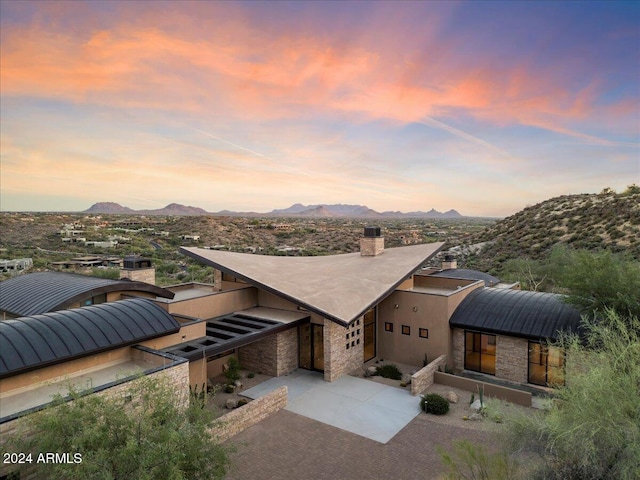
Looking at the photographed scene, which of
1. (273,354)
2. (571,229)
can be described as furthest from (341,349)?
(571,229)

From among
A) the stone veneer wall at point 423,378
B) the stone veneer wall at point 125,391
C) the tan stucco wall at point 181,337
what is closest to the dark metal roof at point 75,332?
the tan stucco wall at point 181,337

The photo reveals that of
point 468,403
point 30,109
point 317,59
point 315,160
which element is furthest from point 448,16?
point 315,160

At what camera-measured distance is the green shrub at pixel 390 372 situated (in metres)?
18.3

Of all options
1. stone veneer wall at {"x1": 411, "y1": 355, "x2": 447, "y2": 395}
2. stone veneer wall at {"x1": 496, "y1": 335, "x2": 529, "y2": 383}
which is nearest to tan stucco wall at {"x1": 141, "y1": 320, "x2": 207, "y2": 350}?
stone veneer wall at {"x1": 411, "y1": 355, "x2": 447, "y2": 395}

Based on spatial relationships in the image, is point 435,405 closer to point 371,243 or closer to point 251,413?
point 251,413

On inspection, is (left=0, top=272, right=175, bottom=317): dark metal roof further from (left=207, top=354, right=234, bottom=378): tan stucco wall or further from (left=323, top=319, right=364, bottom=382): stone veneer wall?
(left=323, top=319, right=364, bottom=382): stone veneer wall

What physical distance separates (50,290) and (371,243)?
58.7 ft

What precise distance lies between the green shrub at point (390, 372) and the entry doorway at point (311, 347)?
291 centimetres

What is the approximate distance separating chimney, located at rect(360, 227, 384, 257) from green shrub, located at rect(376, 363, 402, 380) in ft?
28.6

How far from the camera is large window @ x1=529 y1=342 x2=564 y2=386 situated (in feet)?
56.4

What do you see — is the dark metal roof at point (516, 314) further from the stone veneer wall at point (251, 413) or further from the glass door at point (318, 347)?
the stone veneer wall at point (251, 413)

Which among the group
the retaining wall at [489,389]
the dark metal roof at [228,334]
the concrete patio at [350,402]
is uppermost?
the dark metal roof at [228,334]

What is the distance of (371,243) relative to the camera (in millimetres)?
25719

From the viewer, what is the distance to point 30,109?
39.2 metres
